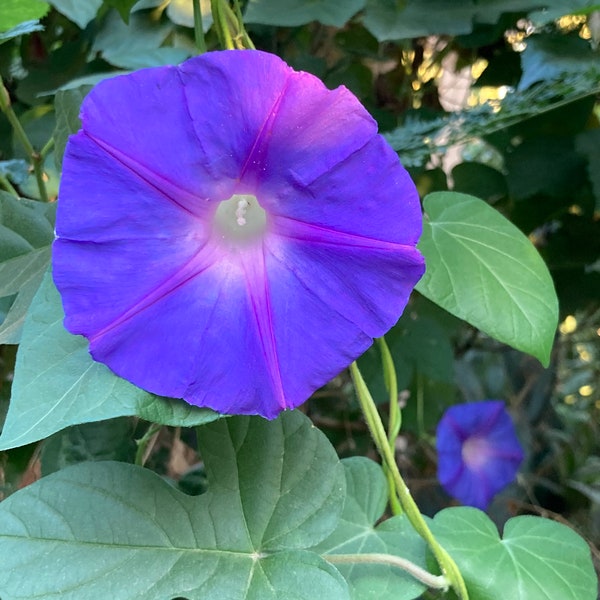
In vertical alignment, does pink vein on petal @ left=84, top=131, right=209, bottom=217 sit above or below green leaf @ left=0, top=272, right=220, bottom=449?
above

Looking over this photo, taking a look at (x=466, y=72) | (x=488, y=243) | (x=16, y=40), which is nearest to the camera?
(x=488, y=243)

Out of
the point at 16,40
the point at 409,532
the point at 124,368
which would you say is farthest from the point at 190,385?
Result: the point at 16,40

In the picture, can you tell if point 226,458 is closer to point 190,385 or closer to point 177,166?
point 190,385

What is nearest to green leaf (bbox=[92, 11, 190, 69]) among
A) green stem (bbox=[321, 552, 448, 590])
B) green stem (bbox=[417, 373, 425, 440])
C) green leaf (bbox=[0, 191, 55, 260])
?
green leaf (bbox=[0, 191, 55, 260])

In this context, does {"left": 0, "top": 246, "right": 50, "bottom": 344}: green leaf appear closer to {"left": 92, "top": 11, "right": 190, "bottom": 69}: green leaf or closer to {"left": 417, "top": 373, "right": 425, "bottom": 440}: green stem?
{"left": 92, "top": 11, "right": 190, "bottom": 69}: green leaf

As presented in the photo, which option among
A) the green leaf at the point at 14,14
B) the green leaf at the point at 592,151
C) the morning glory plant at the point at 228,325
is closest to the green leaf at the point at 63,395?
the morning glory plant at the point at 228,325

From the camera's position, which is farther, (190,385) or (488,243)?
(488,243)

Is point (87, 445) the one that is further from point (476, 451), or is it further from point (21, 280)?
point (476, 451)
